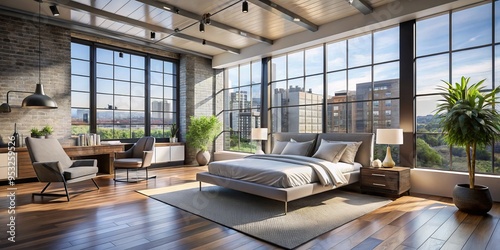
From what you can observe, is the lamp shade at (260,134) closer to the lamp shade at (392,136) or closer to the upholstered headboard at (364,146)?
the upholstered headboard at (364,146)

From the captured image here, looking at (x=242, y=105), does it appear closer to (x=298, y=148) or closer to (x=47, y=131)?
(x=298, y=148)

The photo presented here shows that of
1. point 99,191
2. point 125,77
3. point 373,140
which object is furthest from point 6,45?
point 373,140

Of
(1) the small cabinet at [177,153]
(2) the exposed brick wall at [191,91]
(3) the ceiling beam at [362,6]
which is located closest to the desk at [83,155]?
(1) the small cabinet at [177,153]

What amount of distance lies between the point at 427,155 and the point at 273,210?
3068 millimetres

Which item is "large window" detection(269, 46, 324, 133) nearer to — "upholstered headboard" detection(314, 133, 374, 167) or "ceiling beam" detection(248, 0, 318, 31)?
"ceiling beam" detection(248, 0, 318, 31)

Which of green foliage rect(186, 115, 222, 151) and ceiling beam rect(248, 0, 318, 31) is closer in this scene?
ceiling beam rect(248, 0, 318, 31)

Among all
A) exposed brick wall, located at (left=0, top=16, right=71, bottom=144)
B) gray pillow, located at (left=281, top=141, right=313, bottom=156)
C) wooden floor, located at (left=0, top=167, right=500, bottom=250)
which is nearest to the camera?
wooden floor, located at (left=0, top=167, right=500, bottom=250)

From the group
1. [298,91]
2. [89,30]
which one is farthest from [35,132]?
[298,91]

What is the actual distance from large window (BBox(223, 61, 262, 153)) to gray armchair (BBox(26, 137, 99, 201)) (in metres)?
4.20

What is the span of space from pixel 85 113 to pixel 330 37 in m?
5.85

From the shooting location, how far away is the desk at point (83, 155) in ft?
17.9

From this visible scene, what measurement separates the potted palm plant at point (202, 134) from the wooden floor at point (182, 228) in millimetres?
3619

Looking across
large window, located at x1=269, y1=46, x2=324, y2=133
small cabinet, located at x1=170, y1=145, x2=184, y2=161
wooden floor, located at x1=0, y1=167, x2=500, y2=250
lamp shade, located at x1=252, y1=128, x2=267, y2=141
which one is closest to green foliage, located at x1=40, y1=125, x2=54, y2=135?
wooden floor, located at x1=0, y1=167, x2=500, y2=250

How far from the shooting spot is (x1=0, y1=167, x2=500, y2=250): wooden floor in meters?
2.79
